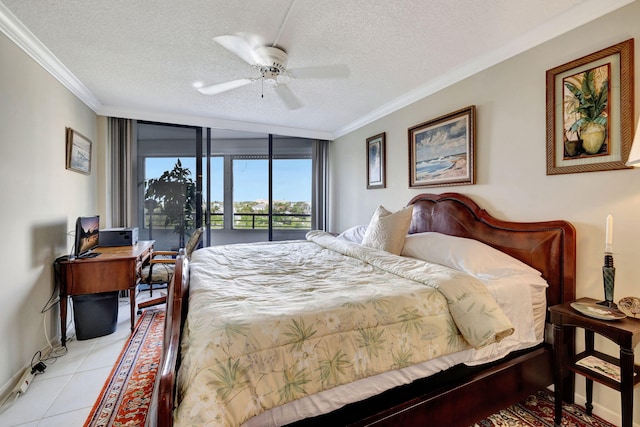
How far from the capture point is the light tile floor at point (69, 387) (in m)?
1.66

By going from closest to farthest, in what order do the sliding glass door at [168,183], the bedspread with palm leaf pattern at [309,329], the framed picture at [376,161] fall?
the bedspread with palm leaf pattern at [309,329], the framed picture at [376,161], the sliding glass door at [168,183]

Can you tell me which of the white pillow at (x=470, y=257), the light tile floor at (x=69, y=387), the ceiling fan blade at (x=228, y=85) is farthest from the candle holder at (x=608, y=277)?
the light tile floor at (x=69, y=387)

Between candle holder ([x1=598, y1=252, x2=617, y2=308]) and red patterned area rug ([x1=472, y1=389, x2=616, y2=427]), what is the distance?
0.73 metres

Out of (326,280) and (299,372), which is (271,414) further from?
(326,280)

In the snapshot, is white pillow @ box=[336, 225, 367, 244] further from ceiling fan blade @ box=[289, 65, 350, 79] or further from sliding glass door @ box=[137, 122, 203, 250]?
sliding glass door @ box=[137, 122, 203, 250]

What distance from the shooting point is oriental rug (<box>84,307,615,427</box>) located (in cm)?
165

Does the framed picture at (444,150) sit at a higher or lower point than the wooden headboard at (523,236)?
higher

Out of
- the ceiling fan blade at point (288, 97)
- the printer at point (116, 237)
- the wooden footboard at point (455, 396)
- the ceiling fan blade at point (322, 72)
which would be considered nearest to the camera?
the wooden footboard at point (455, 396)

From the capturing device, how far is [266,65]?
2.22 m

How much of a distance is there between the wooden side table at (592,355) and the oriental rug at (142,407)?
4.2 inches

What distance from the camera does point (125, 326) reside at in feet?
9.36

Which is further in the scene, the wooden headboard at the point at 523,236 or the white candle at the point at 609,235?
the wooden headboard at the point at 523,236

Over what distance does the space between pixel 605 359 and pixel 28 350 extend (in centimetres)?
392

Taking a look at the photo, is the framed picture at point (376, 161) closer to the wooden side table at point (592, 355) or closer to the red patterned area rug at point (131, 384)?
the wooden side table at point (592, 355)
